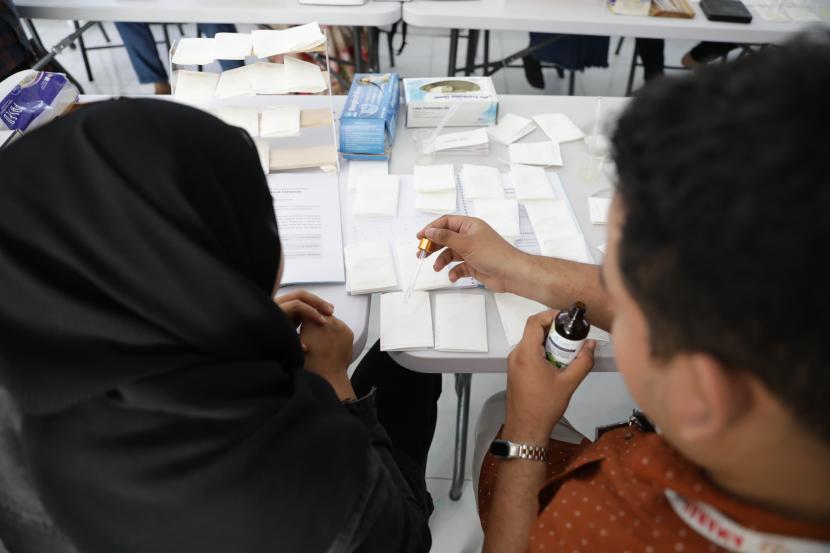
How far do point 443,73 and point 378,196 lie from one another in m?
2.60

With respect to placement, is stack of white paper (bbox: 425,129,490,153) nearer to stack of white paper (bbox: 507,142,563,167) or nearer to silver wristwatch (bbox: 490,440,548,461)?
stack of white paper (bbox: 507,142,563,167)

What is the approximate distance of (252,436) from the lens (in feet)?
1.69

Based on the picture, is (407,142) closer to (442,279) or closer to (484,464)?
(442,279)

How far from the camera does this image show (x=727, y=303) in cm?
36

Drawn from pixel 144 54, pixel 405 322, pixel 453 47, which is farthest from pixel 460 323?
pixel 144 54

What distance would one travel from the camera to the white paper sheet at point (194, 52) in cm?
116

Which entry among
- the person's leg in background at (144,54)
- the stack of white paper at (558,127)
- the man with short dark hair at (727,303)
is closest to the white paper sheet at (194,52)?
the stack of white paper at (558,127)

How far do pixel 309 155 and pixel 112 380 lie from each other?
2.85ft

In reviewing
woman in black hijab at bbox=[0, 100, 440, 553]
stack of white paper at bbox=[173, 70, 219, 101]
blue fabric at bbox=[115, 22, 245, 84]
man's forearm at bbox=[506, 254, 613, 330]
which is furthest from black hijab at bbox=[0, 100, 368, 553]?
blue fabric at bbox=[115, 22, 245, 84]

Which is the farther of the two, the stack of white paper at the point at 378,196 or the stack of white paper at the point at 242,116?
the stack of white paper at the point at 242,116

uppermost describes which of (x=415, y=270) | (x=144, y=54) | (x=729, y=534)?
(x=729, y=534)

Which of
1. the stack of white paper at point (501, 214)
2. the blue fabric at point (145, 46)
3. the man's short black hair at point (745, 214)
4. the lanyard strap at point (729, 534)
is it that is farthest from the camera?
the blue fabric at point (145, 46)

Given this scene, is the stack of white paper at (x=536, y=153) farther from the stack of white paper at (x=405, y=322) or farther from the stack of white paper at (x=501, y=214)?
the stack of white paper at (x=405, y=322)

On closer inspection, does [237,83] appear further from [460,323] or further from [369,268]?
[460,323]
